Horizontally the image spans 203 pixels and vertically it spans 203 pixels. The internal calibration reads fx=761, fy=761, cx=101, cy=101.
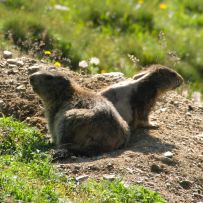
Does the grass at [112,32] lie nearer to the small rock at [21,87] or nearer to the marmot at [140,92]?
the marmot at [140,92]

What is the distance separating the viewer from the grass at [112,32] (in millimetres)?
12500

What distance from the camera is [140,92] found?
10.1m

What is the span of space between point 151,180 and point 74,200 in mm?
1149

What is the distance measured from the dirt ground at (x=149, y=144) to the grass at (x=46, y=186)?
0.27m

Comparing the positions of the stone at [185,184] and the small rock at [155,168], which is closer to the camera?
the stone at [185,184]

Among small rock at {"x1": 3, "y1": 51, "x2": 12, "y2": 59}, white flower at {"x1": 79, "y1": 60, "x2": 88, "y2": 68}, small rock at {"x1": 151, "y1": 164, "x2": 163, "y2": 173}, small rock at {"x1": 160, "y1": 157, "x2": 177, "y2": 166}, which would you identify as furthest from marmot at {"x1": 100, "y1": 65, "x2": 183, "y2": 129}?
small rock at {"x1": 3, "y1": 51, "x2": 12, "y2": 59}

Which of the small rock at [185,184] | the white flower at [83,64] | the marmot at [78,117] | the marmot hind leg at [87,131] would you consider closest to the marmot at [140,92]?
the marmot at [78,117]

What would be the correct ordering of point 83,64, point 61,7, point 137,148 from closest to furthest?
point 137,148 < point 83,64 < point 61,7

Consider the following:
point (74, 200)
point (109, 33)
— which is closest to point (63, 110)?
point (74, 200)

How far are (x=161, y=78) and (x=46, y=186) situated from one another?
3751mm

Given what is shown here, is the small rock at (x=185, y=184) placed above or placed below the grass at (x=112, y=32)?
above

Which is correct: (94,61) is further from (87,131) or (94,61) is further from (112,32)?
(87,131)

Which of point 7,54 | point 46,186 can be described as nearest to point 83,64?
point 7,54

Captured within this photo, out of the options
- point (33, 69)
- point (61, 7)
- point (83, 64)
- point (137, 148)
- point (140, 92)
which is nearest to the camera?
point (137, 148)
